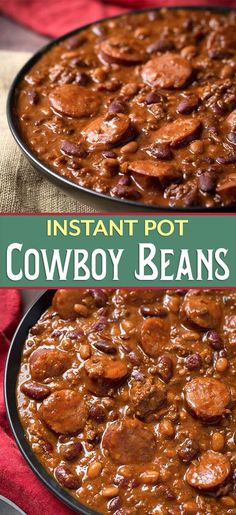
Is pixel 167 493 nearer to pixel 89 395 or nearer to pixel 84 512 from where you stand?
pixel 84 512

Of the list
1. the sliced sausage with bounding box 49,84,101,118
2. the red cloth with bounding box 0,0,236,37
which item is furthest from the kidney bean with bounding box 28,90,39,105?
the red cloth with bounding box 0,0,236,37

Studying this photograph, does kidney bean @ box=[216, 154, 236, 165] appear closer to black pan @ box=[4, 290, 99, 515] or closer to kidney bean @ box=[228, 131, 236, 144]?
kidney bean @ box=[228, 131, 236, 144]

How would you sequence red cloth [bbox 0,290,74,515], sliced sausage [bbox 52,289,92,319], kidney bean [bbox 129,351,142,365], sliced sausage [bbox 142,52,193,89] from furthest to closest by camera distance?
sliced sausage [bbox 142,52,193,89] < sliced sausage [bbox 52,289,92,319] < kidney bean [bbox 129,351,142,365] < red cloth [bbox 0,290,74,515]

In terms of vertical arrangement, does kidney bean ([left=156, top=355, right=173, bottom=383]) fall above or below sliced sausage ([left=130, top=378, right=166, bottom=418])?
above

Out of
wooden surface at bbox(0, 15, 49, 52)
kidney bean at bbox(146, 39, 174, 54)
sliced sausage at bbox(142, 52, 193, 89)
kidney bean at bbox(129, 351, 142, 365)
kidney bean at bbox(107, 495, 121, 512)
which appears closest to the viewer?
kidney bean at bbox(107, 495, 121, 512)

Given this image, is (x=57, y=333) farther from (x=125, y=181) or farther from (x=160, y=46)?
(x=160, y=46)

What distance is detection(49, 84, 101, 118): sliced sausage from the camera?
188 cm

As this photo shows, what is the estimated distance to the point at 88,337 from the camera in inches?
69.8

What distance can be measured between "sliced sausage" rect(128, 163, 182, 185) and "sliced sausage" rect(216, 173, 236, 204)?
9cm

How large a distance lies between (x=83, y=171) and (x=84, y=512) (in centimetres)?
68

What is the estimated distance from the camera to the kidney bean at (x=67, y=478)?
5.07 ft

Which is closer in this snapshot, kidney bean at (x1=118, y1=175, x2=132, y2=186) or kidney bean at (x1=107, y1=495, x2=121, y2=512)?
kidney bean at (x1=107, y1=495, x2=121, y2=512)

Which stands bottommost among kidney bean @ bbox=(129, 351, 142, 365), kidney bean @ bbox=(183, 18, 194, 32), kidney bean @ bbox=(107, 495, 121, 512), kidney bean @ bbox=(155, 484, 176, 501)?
kidney bean @ bbox=(107, 495, 121, 512)

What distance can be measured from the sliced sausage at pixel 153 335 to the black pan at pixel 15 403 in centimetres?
25
